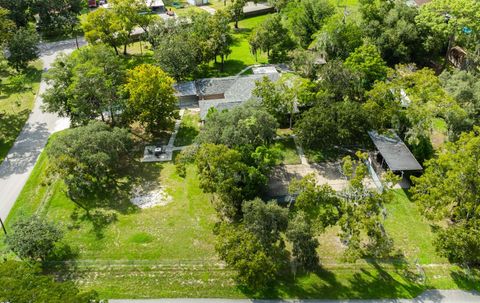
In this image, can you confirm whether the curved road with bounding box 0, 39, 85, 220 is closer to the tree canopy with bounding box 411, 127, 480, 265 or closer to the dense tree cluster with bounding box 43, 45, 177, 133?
the dense tree cluster with bounding box 43, 45, 177, 133

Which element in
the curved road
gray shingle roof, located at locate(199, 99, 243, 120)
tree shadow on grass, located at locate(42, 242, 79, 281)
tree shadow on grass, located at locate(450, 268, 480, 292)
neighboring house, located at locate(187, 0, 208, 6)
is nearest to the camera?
tree shadow on grass, located at locate(450, 268, 480, 292)

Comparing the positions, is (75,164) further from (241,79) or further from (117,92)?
(241,79)

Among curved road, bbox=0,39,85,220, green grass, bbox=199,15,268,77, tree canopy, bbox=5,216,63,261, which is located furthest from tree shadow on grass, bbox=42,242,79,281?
green grass, bbox=199,15,268,77

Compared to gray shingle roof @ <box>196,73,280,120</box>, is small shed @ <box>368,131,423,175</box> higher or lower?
lower

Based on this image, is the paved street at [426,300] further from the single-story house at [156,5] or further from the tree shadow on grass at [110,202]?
the single-story house at [156,5]

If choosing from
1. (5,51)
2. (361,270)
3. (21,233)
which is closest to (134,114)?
(21,233)

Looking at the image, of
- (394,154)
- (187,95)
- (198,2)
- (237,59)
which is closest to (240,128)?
(394,154)

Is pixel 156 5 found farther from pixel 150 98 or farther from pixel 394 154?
pixel 394 154

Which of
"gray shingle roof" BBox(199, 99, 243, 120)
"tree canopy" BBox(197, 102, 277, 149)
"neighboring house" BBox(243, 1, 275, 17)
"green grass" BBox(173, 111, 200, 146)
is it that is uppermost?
"neighboring house" BBox(243, 1, 275, 17)
